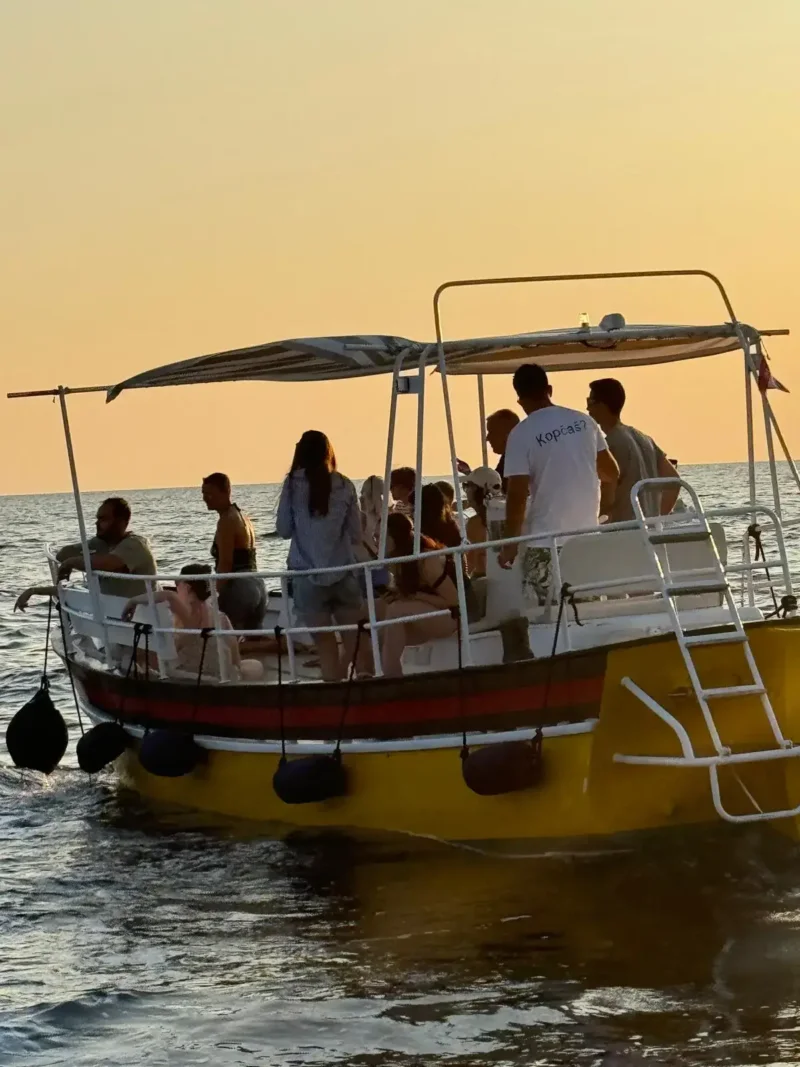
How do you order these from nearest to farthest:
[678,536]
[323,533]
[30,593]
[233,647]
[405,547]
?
[678,536] < [405,547] < [323,533] < [233,647] < [30,593]

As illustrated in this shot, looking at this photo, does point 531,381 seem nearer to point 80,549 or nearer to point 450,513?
point 450,513

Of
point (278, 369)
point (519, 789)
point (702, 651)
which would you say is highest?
point (278, 369)

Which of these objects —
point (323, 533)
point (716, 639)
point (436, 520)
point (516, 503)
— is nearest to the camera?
point (716, 639)

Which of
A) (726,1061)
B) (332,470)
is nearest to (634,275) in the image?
(332,470)

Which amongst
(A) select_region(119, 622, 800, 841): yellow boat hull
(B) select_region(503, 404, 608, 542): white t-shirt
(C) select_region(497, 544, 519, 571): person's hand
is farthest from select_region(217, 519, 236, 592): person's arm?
(B) select_region(503, 404, 608, 542): white t-shirt

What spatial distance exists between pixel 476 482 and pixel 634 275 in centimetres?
189

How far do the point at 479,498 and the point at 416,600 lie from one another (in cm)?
152

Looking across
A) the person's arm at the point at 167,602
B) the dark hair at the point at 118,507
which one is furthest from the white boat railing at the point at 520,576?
the dark hair at the point at 118,507

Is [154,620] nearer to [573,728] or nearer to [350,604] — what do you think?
[350,604]

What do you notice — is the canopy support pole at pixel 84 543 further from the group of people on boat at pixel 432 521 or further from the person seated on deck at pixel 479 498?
the person seated on deck at pixel 479 498

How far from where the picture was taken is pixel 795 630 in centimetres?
902

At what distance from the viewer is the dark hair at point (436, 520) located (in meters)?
10.9

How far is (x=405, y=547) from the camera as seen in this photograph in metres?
10.8

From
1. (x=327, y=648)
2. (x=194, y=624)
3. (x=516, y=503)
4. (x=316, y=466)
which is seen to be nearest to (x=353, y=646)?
A: (x=327, y=648)
